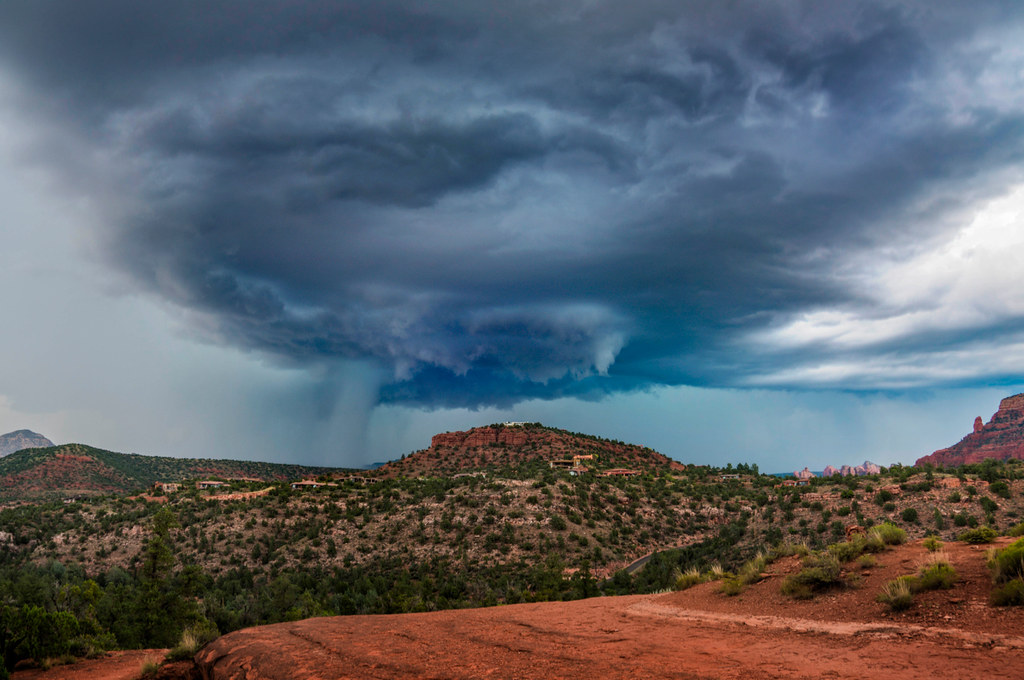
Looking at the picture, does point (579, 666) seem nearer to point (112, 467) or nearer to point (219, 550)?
point (219, 550)

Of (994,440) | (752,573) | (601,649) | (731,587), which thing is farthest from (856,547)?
(994,440)

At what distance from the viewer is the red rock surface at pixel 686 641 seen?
1009cm

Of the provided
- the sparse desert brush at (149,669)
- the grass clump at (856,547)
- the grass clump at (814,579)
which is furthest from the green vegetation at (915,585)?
the sparse desert brush at (149,669)

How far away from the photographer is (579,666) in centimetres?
1107

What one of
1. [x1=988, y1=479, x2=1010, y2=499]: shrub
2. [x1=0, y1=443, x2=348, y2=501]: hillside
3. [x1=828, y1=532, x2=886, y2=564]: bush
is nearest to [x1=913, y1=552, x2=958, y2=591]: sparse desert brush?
[x1=828, y1=532, x2=886, y2=564]: bush

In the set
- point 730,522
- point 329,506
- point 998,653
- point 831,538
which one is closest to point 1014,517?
point 831,538

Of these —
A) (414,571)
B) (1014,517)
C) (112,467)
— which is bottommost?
(414,571)

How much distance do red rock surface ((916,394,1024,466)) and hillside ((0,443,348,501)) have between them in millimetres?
183346

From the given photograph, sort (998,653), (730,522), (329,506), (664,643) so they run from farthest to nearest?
(329,506), (730,522), (664,643), (998,653)

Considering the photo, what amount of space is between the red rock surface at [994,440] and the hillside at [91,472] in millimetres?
183346

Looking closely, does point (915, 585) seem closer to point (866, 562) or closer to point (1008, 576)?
point (1008, 576)

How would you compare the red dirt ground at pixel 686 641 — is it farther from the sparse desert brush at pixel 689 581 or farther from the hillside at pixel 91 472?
the hillside at pixel 91 472

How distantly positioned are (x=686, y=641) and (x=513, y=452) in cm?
10718

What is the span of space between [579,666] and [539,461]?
90964 millimetres
